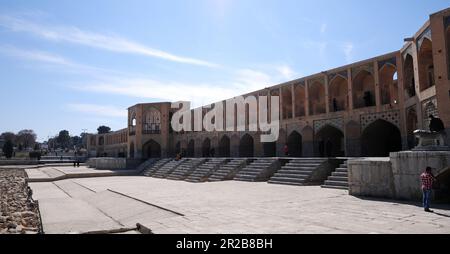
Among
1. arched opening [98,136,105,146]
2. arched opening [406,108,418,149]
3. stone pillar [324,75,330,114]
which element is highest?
stone pillar [324,75,330,114]

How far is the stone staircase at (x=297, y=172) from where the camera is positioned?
1343 cm

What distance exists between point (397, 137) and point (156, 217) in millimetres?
16884

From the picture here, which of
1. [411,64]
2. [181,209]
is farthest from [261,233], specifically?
[411,64]

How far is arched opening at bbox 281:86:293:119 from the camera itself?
24.7 m

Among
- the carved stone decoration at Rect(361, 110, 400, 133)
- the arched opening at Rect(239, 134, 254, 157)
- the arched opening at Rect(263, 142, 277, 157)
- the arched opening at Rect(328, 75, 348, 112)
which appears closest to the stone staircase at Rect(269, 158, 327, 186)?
the carved stone decoration at Rect(361, 110, 400, 133)

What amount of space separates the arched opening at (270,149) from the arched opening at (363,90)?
292 inches

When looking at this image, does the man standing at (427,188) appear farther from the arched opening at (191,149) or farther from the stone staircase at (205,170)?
the arched opening at (191,149)

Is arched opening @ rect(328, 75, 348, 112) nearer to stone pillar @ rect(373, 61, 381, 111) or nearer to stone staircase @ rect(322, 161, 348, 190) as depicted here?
stone pillar @ rect(373, 61, 381, 111)

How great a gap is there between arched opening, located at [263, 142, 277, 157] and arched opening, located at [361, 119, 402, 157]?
25.1ft

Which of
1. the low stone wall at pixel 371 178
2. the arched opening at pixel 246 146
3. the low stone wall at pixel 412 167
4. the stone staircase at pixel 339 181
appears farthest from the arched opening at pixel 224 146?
the low stone wall at pixel 412 167

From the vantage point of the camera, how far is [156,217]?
7.80 meters

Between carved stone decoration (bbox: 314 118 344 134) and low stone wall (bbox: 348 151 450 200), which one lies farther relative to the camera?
carved stone decoration (bbox: 314 118 344 134)

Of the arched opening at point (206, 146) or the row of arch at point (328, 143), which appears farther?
the arched opening at point (206, 146)
